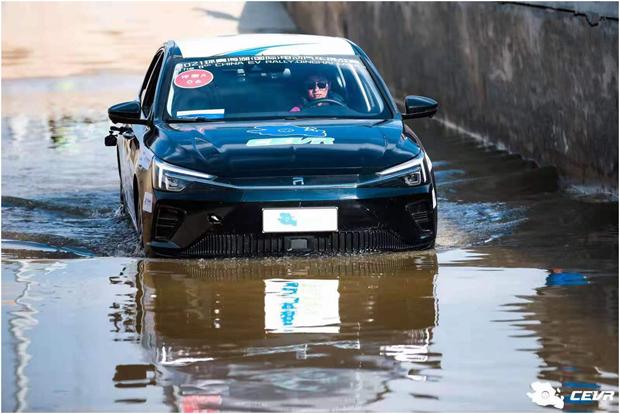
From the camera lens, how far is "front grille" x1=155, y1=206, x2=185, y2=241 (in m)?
9.23

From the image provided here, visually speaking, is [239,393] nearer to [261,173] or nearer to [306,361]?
[306,361]

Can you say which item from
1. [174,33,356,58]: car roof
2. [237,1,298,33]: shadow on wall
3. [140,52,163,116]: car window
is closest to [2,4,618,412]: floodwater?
[140,52,163,116]: car window

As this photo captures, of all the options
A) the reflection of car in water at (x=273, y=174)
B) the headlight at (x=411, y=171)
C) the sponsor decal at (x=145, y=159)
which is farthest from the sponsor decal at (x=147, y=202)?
the headlight at (x=411, y=171)

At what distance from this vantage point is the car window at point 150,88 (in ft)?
35.7

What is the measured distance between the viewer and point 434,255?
966 centimetres

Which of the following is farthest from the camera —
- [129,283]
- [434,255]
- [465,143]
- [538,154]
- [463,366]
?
[465,143]

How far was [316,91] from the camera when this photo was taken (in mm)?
10516

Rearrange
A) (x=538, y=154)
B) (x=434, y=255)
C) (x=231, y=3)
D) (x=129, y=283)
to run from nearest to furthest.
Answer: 1. (x=129, y=283)
2. (x=434, y=255)
3. (x=538, y=154)
4. (x=231, y=3)

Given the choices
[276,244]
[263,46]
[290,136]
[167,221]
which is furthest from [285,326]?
[263,46]

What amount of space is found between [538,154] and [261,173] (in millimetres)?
5628

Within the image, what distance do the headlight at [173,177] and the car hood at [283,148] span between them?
4cm

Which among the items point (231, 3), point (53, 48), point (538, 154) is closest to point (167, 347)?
point (538, 154)

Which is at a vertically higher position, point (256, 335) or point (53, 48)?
point (53, 48)

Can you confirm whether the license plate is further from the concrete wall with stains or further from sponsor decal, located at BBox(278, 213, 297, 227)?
the concrete wall with stains
